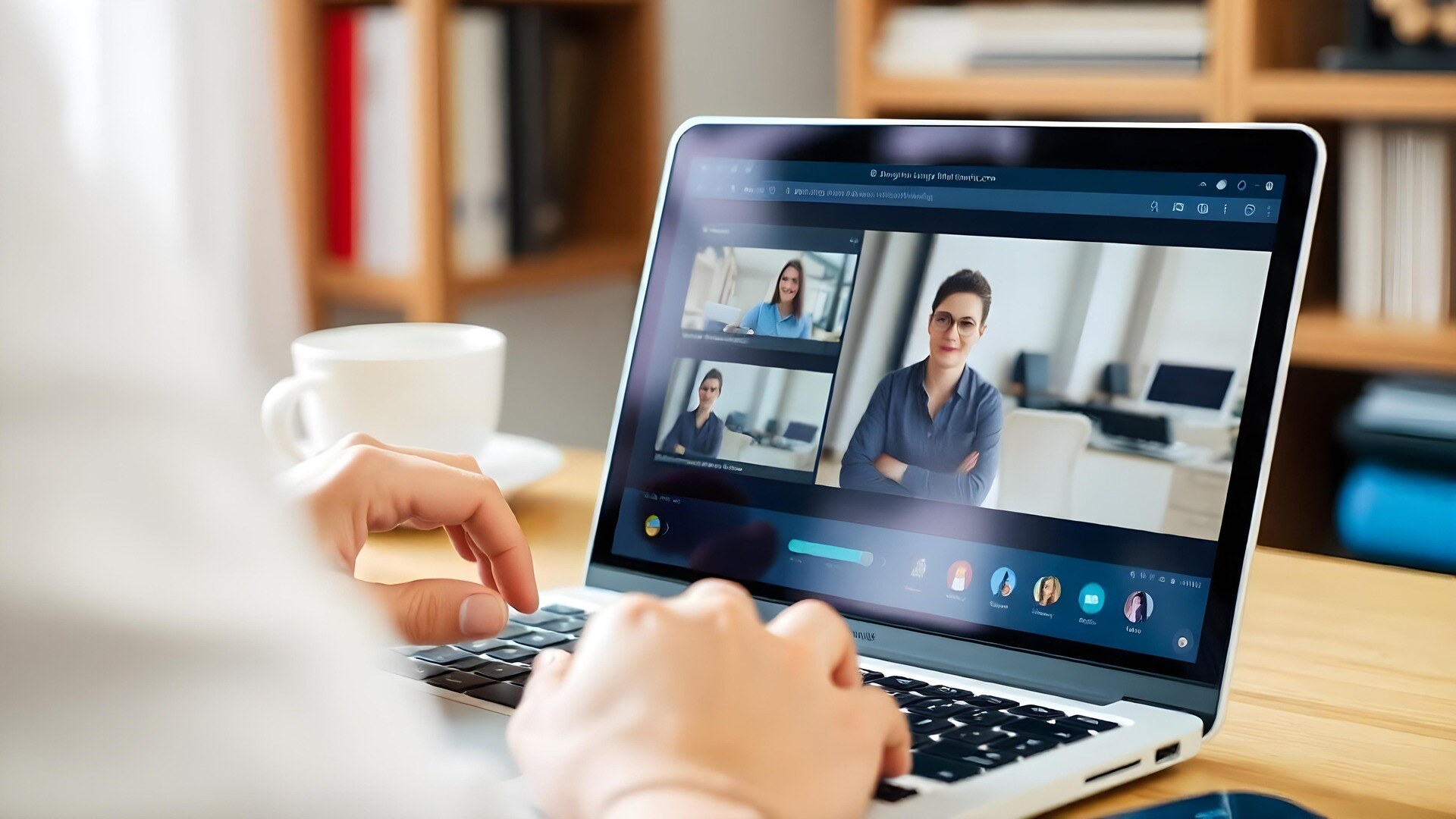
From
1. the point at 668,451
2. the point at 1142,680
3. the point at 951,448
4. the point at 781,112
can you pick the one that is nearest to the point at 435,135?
the point at 781,112

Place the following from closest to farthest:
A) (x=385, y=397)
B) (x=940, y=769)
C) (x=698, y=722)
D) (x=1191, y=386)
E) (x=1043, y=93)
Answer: (x=698, y=722)
(x=940, y=769)
(x=1191, y=386)
(x=385, y=397)
(x=1043, y=93)

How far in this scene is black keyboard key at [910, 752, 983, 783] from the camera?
19.5 inches

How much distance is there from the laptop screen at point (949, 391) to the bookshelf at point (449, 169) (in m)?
1.06

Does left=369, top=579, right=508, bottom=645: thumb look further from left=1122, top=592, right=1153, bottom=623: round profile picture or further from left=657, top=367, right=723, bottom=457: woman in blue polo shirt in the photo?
left=1122, top=592, right=1153, bottom=623: round profile picture

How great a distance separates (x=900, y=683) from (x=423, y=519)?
24 cm

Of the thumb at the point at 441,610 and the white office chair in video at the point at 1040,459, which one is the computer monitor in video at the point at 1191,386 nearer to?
the white office chair in video at the point at 1040,459

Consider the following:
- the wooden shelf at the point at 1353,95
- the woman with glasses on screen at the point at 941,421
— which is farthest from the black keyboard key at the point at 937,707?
the wooden shelf at the point at 1353,95

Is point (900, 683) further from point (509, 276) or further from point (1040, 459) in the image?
point (509, 276)

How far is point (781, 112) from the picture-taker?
2.36m

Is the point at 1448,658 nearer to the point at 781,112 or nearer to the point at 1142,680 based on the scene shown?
the point at 1142,680

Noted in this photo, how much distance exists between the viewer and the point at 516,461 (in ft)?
3.31

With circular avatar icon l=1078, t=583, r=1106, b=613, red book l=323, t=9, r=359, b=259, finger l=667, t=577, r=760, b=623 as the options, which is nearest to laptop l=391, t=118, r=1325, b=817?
circular avatar icon l=1078, t=583, r=1106, b=613

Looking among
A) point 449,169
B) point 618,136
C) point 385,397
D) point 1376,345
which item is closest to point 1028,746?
point 385,397

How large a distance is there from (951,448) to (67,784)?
437 millimetres
